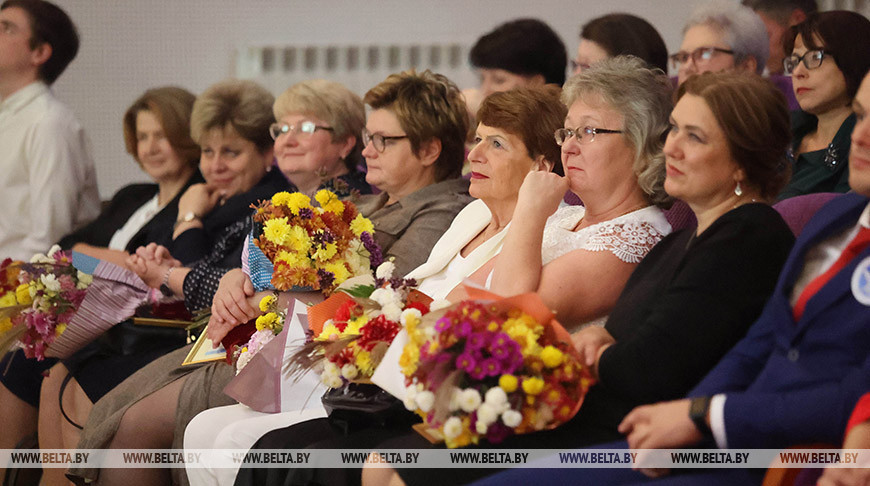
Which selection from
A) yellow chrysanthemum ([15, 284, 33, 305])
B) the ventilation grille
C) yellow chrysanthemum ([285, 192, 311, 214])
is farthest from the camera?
the ventilation grille

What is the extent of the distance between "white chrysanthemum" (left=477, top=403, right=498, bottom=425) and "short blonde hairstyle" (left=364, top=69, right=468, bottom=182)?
1716mm

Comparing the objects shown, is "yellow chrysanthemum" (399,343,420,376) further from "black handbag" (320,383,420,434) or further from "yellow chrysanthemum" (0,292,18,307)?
"yellow chrysanthemum" (0,292,18,307)

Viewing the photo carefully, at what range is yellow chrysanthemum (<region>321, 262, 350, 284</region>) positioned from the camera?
2941 millimetres

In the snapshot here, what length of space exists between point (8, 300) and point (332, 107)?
152 cm

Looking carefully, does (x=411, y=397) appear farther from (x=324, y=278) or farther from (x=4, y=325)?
(x=4, y=325)

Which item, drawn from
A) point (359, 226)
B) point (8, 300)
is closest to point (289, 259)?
point (359, 226)

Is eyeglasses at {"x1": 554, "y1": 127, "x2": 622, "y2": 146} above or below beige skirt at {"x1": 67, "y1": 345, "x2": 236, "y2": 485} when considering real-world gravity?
above

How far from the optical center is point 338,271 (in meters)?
2.95

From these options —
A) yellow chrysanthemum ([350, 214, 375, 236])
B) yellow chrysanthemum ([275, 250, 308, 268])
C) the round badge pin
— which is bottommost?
yellow chrysanthemum ([275, 250, 308, 268])

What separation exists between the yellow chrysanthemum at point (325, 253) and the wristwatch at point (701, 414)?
4.71 ft

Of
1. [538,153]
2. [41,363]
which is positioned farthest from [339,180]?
[41,363]

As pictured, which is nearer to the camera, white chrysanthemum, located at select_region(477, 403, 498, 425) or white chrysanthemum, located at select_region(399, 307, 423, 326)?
white chrysanthemum, located at select_region(477, 403, 498, 425)

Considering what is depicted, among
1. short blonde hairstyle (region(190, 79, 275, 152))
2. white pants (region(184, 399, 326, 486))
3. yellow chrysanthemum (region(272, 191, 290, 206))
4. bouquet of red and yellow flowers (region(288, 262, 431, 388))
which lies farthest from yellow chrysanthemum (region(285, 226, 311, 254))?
short blonde hairstyle (region(190, 79, 275, 152))

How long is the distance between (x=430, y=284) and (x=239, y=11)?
14.6ft
